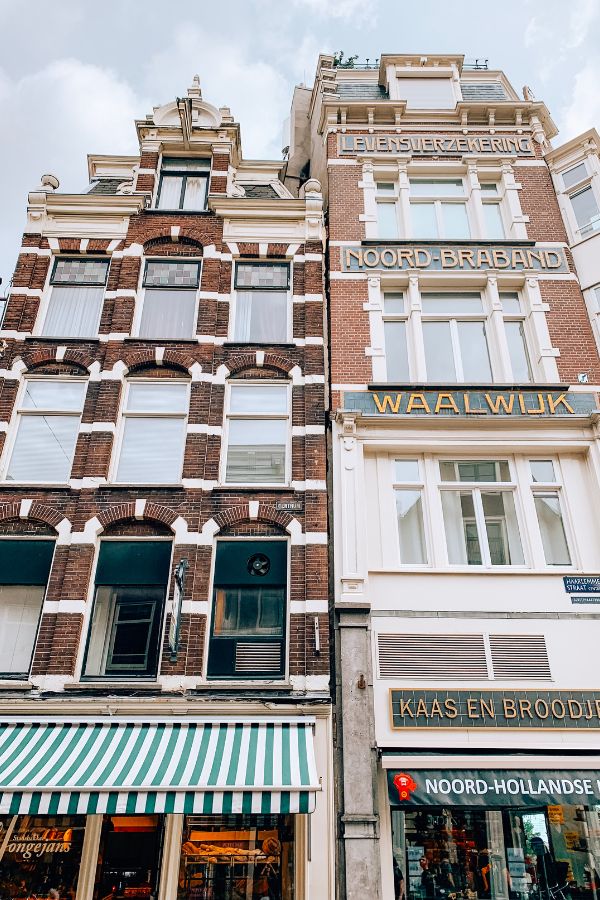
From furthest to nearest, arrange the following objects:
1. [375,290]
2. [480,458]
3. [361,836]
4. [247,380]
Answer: [375,290]
[247,380]
[480,458]
[361,836]

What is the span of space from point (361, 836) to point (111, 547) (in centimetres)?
693

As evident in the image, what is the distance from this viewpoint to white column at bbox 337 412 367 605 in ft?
36.9

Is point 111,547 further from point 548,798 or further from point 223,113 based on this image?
point 223,113

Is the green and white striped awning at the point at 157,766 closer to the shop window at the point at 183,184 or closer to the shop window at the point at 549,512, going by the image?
the shop window at the point at 549,512

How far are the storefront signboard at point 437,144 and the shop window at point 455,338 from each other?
16.6 ft

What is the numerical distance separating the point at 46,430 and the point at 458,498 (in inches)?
369

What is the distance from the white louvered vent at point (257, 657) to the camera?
11.0 m

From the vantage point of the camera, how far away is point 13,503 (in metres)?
12.1

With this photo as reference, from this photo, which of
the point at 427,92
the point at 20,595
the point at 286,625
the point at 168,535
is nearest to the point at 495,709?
the point at 286,625

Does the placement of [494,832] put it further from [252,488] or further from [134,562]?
[134,562]

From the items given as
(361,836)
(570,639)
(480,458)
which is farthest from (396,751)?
(480,458)

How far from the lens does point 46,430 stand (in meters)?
13.3

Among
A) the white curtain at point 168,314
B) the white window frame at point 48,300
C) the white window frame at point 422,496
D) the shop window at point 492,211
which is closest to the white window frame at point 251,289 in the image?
the white curtain at point 168,314

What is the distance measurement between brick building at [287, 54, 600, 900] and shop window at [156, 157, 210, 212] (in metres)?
3.66
